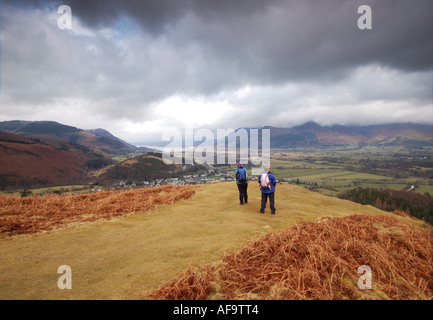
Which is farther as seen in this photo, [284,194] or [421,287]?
[284,194]

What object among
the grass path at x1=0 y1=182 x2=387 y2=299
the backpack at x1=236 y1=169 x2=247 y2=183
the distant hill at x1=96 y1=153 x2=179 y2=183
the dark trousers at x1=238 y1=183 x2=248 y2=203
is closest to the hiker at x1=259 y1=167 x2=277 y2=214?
the grass path at x1=0 y1=182 x2=387 y2=299

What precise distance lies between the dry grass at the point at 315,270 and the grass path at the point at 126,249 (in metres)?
0.80

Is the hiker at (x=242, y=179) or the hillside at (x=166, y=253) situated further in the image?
the hiker at (x=242, y=179)

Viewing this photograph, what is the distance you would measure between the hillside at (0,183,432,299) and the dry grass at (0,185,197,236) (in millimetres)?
759

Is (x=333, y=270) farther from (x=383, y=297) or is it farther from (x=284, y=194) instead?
(x=284, y=194)

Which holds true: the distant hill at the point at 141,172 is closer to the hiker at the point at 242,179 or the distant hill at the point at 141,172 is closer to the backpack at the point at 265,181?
the hiker at the point at 242,179

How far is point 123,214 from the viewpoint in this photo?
9.69 metres

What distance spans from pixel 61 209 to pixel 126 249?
6657 millimetres

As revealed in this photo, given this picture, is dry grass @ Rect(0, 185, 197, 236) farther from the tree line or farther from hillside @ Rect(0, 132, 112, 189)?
hillside @ Rect(0, 132, 112, 189)

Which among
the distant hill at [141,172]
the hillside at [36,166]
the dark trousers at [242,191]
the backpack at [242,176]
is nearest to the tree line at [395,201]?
the dark trousers at [242,191]

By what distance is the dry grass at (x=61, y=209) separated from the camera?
7.80 meters
